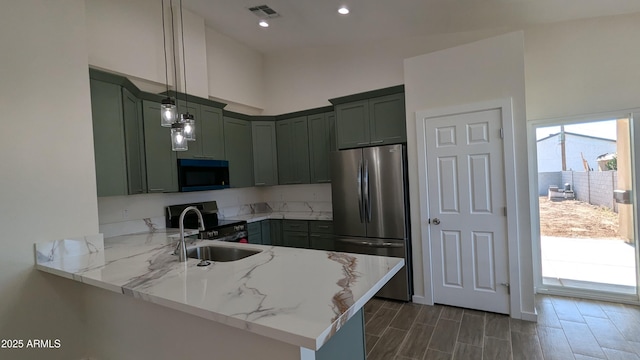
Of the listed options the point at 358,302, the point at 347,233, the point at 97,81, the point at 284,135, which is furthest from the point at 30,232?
the point at 284,135

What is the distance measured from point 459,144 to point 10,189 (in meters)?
3.63

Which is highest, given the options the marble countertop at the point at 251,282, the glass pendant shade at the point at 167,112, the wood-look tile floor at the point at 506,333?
the glass pendant shade at the point at 167,112

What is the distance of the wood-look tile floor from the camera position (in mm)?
2373

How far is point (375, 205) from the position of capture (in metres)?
3.56

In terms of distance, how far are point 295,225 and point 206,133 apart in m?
1.79

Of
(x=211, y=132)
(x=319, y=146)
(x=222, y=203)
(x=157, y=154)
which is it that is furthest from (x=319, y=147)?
(x=157, y=154)

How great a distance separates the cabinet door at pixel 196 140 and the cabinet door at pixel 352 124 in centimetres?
181

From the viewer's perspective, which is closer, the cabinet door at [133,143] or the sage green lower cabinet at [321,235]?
the cabinet door at [133,143]

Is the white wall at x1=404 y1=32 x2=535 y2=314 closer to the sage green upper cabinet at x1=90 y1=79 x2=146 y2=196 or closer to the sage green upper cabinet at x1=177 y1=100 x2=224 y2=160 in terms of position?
the sage green upper cabinet at x1=177 y1=100 x2=224 y2=160

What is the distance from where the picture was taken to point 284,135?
4.87m

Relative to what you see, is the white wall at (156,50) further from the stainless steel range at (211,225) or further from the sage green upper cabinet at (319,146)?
the stainless steel range at (211,225)

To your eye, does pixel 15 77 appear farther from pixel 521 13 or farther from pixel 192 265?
pixel 521 13

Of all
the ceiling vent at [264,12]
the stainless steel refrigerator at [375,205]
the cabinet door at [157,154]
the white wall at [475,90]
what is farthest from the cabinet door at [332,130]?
the cabinet door at [157,154]

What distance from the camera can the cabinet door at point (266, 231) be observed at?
4.47 meters
